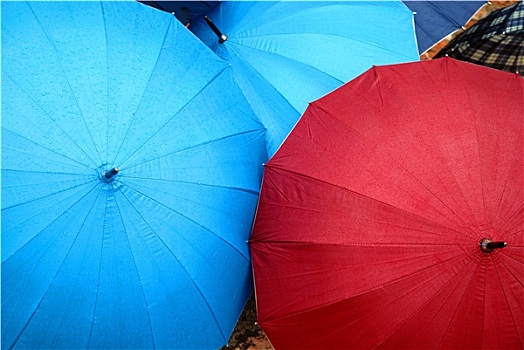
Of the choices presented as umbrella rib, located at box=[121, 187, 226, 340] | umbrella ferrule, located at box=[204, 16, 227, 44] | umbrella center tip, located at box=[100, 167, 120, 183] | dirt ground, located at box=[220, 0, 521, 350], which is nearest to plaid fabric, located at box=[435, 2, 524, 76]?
umbrella ferrule, located at box=[204, 16, 227, 44]

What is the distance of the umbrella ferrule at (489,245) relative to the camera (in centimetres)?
279

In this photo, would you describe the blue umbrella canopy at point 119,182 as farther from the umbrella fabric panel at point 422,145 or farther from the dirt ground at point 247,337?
the dirt ground at point 247,337

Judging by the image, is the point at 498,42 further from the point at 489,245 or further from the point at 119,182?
the point at 119,182

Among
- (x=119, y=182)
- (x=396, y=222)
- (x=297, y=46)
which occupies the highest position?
(x=297, y=46)

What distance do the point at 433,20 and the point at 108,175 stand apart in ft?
8.80

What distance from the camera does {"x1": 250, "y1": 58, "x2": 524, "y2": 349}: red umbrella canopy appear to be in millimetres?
2943

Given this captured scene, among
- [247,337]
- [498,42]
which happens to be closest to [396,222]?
[247,337]

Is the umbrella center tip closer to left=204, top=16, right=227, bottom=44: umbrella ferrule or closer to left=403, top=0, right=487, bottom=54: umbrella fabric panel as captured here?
left=204, top=16, right=227, bottom=44: umbrella ferrule

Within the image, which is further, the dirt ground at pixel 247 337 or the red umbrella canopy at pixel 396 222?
the dirt ground at pixel 247 337

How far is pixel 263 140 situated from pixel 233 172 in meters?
0.30

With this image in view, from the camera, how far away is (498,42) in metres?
4.14

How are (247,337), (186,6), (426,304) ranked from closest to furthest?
(426,304), (186,6), (247,337)

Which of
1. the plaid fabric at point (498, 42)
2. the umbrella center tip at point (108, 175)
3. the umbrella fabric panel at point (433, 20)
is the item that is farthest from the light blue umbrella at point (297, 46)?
the umbrella center tip at point (108, 175)

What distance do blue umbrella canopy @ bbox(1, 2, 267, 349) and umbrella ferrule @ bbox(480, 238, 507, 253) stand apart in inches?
46.0
